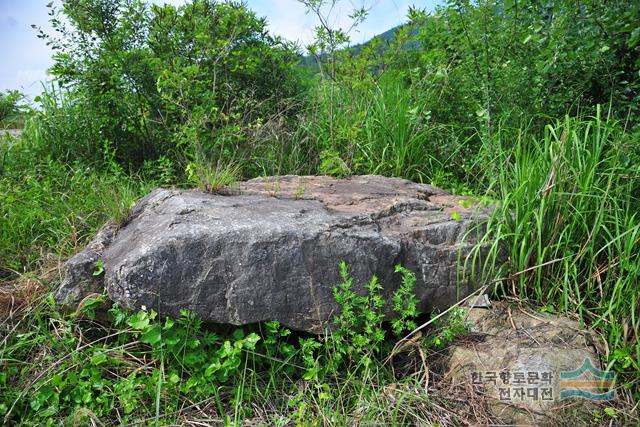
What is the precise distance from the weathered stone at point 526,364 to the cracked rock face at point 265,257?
0.92 feet


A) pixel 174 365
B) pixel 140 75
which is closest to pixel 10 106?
pixel 140 75

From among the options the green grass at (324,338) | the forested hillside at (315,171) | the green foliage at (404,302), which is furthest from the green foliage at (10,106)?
the green foliage at (404,302)

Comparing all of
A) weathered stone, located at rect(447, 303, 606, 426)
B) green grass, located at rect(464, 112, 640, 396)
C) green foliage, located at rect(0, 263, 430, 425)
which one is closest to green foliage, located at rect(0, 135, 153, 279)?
green foliage, located at rect(0, 263, 430, 425)

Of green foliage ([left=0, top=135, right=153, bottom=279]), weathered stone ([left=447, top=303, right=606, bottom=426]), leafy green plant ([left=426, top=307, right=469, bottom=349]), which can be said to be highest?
green foliage ([left=0, top=135, right=153, bottom=279])

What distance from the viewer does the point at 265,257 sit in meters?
2.54

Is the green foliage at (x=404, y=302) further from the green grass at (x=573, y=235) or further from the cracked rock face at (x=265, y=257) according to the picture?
the green grass at (x=573, y=235)

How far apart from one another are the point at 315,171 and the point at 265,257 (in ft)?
7.64

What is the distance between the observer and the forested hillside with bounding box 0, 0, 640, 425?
8.06 feet

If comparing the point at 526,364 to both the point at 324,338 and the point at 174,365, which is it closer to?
the point at 324,338

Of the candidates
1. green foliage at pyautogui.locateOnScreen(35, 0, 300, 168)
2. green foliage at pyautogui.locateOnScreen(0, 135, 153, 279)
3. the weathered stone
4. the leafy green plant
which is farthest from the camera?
green foliage at pyautogui.locateOnScreen(35, 0, 300, 168)

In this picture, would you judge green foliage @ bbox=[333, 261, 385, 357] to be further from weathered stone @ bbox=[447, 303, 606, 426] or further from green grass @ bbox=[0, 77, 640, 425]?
weathered stone @ bbox=[447, 303, 606, 426]

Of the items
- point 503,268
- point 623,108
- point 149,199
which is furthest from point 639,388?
point 149,199

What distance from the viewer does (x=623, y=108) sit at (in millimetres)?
3252

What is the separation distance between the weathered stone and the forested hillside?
112 mm
